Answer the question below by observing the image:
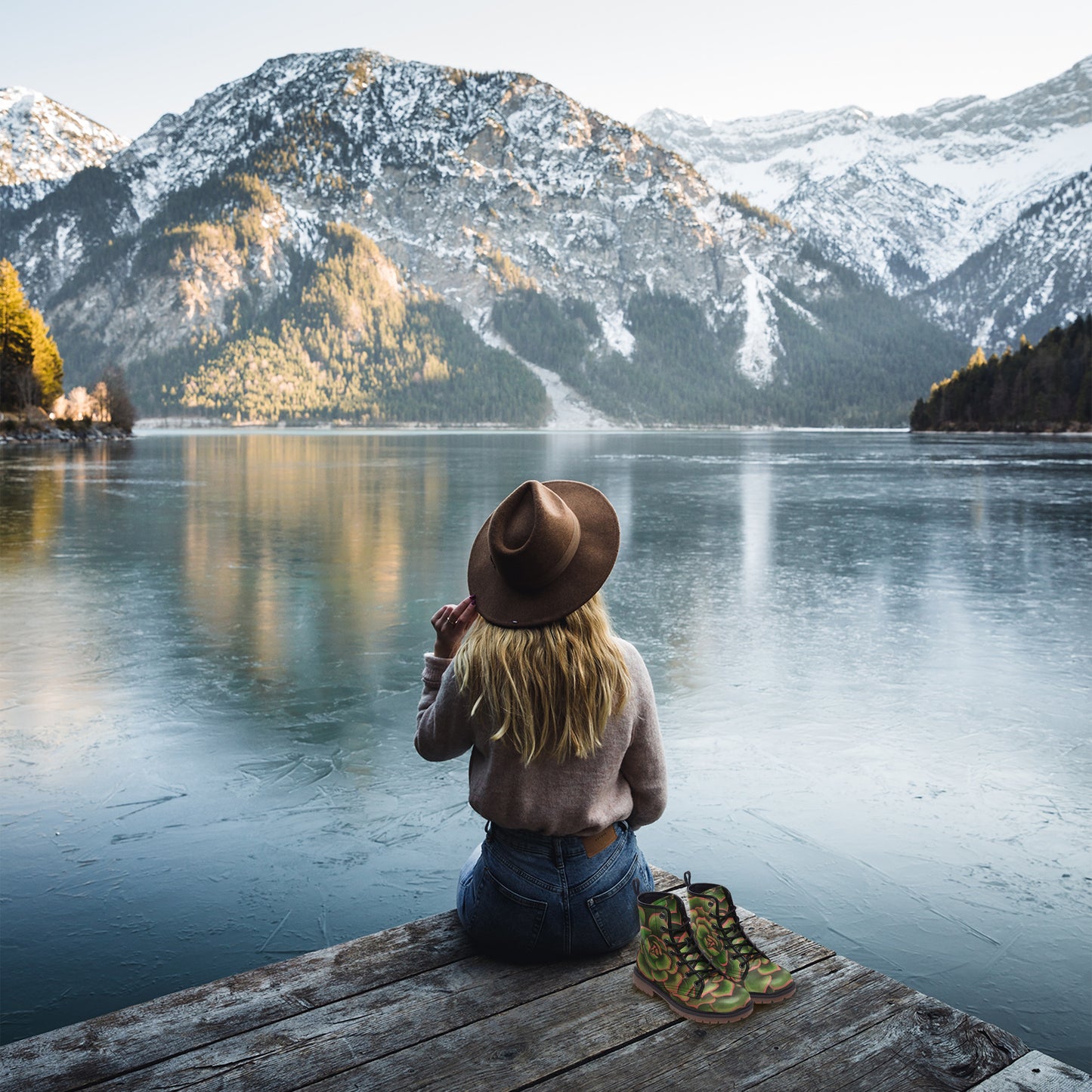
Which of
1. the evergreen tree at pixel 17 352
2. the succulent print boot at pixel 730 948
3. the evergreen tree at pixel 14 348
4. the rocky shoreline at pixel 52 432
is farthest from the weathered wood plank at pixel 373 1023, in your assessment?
the evergreen tree at pixel 14 348

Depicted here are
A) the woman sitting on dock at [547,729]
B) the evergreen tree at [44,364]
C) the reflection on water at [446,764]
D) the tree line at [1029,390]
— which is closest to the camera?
the woman sitting on dock at [547,729]

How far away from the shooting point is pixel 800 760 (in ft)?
22.3

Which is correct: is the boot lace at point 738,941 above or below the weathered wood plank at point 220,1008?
above

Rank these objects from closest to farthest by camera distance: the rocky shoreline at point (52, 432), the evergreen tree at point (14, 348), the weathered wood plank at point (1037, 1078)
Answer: the weathered wood plank at point (1037, 1078) < the evergreen tree at point (14, 348) < the rocky shoreline at point (52, 432)

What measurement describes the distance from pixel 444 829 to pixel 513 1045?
9.29ft

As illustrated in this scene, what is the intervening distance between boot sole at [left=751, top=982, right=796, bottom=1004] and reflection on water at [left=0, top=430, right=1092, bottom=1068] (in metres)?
1.34

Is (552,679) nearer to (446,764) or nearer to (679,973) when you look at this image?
(679,973)

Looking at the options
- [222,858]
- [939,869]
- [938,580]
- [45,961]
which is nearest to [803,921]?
[939,869]

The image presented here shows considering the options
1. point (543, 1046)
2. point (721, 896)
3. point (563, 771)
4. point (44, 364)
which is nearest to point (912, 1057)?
point (721, 896)

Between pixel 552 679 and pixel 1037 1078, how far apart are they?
5.85 ft

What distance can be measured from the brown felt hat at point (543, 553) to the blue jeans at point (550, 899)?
83 cm

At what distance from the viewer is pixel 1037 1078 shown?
275cm

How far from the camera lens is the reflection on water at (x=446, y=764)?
14.9ft

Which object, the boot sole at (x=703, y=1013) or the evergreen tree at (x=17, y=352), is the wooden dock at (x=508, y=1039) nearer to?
the boot sole at (x=703, y=1013)
